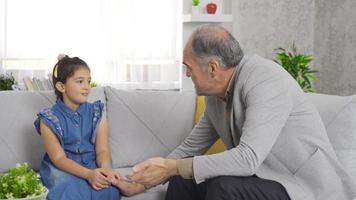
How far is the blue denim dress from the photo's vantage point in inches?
82.0

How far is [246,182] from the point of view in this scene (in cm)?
153

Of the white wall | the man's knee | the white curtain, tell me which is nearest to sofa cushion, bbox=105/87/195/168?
the man's knee

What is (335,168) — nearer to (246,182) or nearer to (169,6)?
(246,182)

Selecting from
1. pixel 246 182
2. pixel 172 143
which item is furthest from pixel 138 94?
pixel 246 182

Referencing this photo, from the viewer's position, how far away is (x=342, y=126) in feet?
6.37

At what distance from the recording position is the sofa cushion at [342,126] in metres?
1.90

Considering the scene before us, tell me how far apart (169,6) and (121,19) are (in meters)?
0.41

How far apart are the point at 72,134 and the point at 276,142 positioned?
0.97 meters

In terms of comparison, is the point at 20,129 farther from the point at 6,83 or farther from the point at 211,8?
the point at 211,8

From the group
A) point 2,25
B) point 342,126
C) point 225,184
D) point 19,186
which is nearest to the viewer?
point 225,184

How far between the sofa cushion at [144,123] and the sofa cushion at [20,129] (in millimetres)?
340

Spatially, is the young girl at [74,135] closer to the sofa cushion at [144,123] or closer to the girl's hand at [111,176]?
the girl's hand at [111,176]

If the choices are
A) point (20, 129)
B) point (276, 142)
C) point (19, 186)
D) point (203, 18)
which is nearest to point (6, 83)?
point (20, 129)

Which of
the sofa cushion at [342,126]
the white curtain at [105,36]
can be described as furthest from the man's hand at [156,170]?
the white curtain at [105,36]
